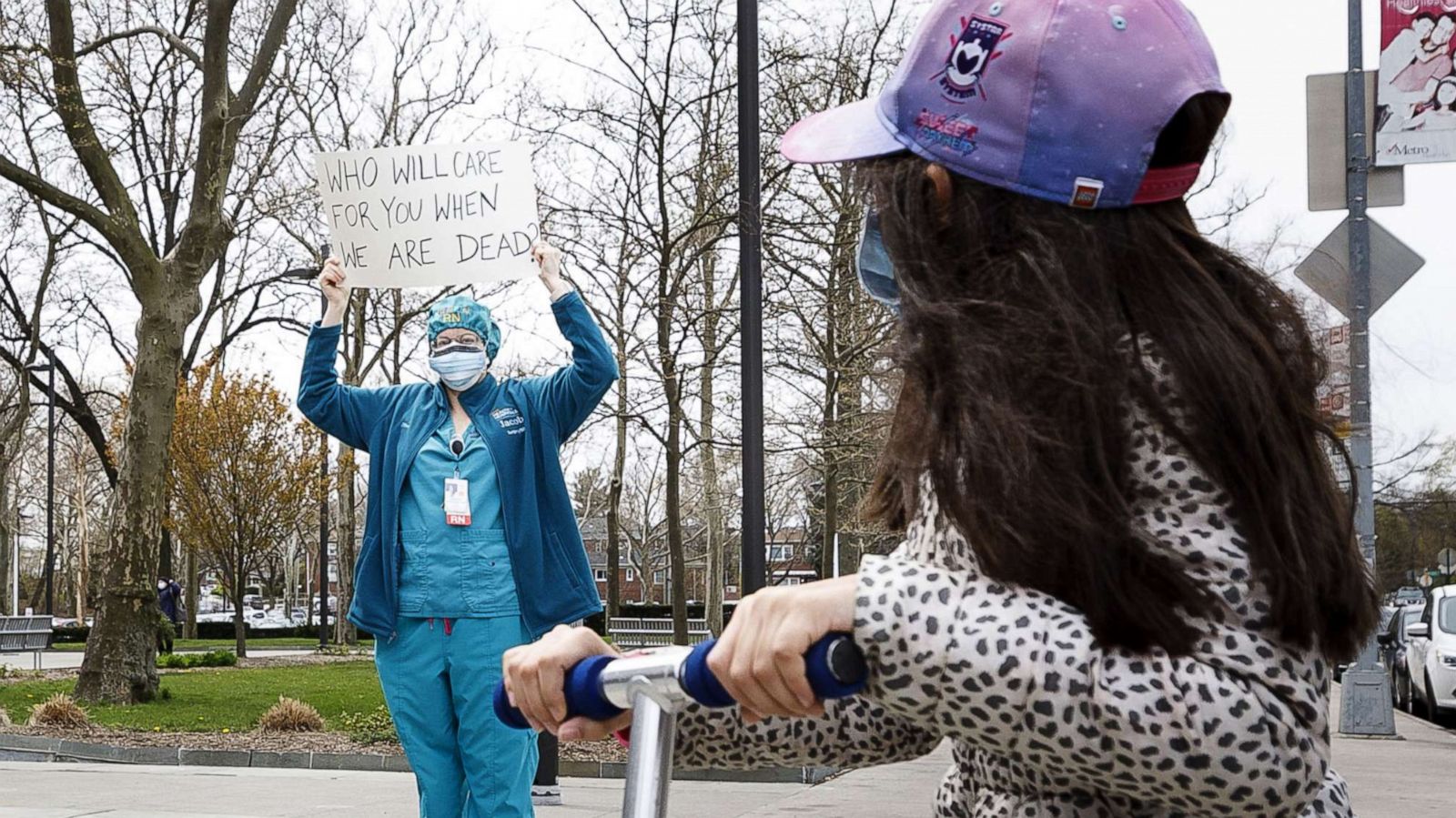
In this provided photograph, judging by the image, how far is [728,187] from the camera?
58.7 feet

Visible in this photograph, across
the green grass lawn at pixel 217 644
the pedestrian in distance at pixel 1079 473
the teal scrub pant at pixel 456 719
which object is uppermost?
the pedestrian in distance at pixel 1079 473

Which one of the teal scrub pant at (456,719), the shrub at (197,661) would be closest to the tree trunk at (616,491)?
the shrub at (197,661)

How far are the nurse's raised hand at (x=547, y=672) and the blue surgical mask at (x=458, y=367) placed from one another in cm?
424

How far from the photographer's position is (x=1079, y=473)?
1206mm

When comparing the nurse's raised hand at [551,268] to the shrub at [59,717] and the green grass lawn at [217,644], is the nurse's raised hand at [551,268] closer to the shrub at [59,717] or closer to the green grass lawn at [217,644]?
the shrub at [59,717]

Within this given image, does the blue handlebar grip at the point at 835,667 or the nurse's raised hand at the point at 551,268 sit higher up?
the nurse's raised hand at the point at 551,268

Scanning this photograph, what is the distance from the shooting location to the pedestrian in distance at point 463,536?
521cm

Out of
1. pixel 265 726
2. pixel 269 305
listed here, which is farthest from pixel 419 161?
pixel 269 305

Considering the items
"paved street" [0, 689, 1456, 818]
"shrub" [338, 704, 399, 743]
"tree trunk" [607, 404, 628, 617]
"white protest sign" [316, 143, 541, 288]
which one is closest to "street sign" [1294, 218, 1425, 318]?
"paved street" [0, 689, 1456, 818]

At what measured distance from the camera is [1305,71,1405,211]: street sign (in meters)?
14.6

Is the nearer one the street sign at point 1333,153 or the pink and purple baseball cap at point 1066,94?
the pink and purple baseball cap at point 1066,94

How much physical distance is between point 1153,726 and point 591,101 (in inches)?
655

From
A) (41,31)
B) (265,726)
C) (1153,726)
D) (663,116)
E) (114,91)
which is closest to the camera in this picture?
(1153,726)

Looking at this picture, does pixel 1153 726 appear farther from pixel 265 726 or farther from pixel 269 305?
pixel 269 305
